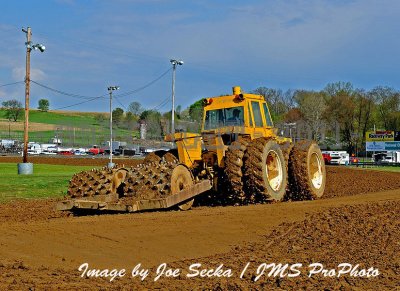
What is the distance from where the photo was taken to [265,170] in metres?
13.8

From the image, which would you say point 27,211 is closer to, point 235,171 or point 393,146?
point 235,171

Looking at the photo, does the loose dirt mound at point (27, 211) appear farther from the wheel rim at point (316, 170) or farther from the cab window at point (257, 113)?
the wheel rim at point (316, 170)

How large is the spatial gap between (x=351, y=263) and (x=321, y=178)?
10.1 meters

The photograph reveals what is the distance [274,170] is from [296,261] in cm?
758

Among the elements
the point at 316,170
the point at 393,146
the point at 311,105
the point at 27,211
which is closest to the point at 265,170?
the point at 316,170

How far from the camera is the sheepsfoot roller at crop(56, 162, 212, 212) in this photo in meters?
11.4

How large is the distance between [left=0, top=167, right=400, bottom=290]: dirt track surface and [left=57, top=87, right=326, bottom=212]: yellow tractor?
664 millimetres

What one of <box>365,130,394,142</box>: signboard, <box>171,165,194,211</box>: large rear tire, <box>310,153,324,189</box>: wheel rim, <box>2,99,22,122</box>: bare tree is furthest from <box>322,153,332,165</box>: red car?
<box>2,99,22,122</box>: bare tree

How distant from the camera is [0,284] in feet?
21.1

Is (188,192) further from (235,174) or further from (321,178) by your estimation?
(321,178)

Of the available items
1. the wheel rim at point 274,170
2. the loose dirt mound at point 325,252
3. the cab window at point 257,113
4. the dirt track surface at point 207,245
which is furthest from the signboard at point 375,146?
the loose dirt mound at point 325,252

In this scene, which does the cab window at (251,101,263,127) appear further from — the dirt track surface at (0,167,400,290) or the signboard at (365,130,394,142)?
the signboard at (365,130,394,142)

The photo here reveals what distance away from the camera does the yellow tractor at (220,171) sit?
11.7 meters

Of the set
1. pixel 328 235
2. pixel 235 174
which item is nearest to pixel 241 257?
pixel 328 235
